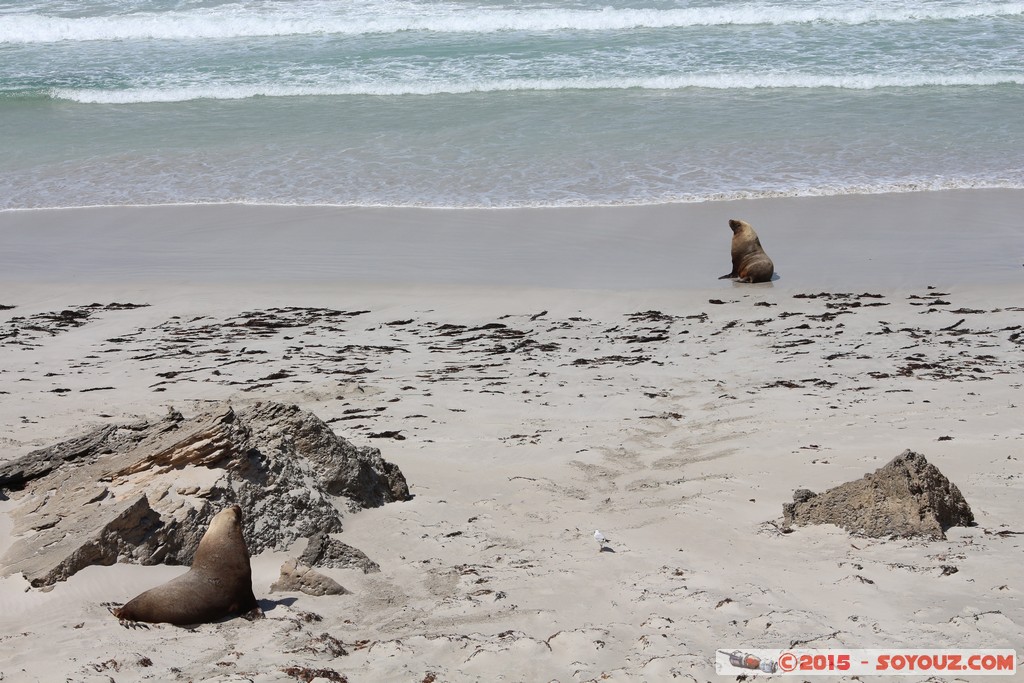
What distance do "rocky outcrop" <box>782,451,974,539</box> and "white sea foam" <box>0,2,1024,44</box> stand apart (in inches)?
830

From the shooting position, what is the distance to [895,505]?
4.54m

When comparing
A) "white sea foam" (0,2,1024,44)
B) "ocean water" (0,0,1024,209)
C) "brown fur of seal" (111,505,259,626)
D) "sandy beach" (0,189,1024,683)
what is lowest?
"sandy beach" (0,189,1024,683)

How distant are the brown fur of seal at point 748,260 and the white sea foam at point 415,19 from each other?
15795mm

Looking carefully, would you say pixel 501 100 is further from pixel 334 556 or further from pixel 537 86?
pixel 334 556

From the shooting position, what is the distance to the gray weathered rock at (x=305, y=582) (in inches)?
160

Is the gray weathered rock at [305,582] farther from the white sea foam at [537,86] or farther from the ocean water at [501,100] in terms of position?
the white sea foam at [537,86]

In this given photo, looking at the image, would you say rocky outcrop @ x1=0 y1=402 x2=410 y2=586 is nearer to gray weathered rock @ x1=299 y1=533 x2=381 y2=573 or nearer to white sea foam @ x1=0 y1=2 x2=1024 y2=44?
gray weathered rock @ x1=299 y1=533 x2=381 y2=573

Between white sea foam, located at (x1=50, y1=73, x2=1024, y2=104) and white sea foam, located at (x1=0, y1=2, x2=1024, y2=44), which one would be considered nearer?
white sea foam, located at (x1=50, y1=73, x2=1024, y2=104)

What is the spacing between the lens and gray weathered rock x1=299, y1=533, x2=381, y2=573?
4.24 meters

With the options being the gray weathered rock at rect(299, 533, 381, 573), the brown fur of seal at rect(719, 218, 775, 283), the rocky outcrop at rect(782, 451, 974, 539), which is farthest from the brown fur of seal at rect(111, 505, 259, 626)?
the brown fur of seal at rect(719, 218, 775, 283)

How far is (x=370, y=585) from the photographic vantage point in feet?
13.6

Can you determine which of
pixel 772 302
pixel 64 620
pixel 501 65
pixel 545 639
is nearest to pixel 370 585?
pixel 545 639

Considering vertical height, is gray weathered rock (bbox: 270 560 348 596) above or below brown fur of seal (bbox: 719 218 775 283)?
below

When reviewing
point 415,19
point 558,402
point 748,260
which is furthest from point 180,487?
point 415,19
